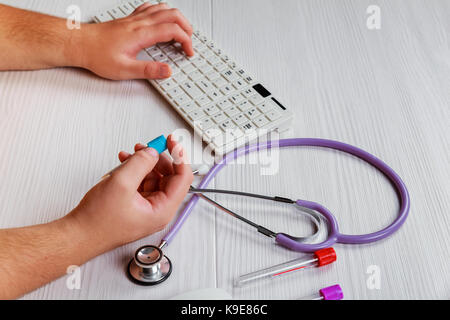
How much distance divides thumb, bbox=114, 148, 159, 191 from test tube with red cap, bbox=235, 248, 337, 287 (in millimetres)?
190

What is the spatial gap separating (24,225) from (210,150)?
30cm

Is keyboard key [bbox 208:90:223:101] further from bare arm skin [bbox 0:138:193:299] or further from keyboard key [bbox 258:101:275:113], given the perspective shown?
bare arm skin [bbox 0:138:193:299]

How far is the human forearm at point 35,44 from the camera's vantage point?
94 centimetres

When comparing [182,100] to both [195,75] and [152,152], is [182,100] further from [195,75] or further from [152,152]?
[152,152]

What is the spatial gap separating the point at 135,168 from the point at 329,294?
301 millimetres

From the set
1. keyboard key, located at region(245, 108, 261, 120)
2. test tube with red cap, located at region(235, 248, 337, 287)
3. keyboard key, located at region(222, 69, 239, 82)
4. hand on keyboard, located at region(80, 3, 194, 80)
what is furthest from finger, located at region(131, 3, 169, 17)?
test tube with red cap, located at region(235, 248, 337, 287)

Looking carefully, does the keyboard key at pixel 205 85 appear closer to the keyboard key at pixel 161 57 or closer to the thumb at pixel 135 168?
the keyboard key at pixel 161 57

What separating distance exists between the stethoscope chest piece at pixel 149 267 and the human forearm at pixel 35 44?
44 cm

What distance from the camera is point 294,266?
2.23ft

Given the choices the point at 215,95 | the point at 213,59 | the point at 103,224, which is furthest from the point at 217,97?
the point at 103,224

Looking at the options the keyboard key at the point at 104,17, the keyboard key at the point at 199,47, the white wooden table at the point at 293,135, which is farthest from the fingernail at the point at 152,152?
the keyboard key at the point at 104,17

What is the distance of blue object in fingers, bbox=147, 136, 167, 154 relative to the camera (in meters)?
0.76
